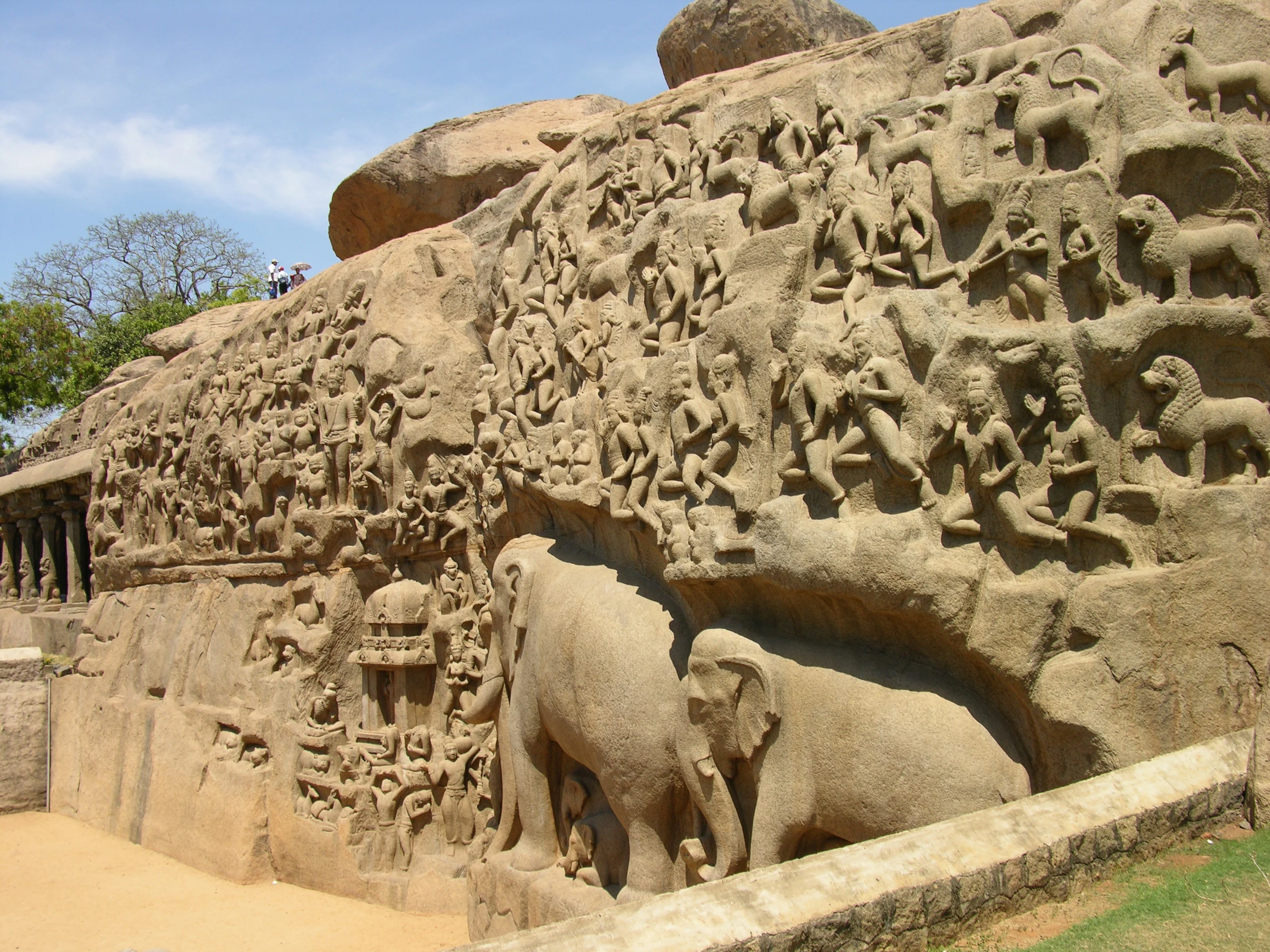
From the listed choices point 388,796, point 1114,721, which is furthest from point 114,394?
point 1114,721

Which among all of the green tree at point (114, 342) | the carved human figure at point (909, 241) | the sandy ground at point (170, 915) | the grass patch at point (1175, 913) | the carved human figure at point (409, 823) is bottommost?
the sandy ground at point (170, 915)

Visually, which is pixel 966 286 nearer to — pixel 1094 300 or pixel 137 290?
pixel 1094 300

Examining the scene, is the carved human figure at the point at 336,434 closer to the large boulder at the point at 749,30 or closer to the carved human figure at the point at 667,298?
the carved human figure at the point at 667,298

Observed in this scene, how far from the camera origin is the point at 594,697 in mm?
7578

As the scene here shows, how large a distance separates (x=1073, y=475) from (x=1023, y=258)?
1379 millimetres

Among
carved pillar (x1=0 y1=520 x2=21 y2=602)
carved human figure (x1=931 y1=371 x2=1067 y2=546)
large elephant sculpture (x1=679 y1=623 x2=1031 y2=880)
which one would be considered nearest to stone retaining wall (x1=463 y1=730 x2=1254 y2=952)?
large elephant sculpture (x1=679 y1=623 x2=1031 y2=880)

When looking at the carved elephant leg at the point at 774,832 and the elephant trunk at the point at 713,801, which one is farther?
the elephant trunk at the point at 713,801

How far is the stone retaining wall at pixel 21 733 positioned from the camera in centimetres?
1484

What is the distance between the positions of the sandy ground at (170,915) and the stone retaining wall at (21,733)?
2.06 m

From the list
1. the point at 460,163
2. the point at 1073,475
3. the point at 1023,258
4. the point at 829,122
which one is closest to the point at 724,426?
the point at 1023,258

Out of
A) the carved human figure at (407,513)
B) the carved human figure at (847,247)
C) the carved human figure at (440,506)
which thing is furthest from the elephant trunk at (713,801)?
the carved human figure at (407,513)

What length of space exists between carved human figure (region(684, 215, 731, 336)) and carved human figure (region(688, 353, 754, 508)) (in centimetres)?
59

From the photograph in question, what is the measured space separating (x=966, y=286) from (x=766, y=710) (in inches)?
114

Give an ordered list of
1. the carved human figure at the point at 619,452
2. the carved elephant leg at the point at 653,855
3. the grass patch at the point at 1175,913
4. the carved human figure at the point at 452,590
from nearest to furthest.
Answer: the grass patch at the point at 1175,913, the carved elephant leg at the point at 653,855, the carved human figure at the point at 619,452, the carved human figure at the point at 452,590
